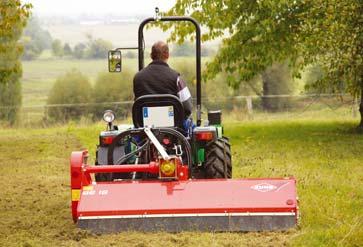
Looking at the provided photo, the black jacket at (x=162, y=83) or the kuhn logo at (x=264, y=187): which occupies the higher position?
the black jacket at (x=162, y=83)

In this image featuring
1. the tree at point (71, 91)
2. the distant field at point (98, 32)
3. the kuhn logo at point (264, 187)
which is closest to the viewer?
the kuhn logo at point (264, 187)

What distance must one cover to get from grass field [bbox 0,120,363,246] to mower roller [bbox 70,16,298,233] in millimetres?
136

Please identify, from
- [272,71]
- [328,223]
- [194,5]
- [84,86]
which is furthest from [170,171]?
[84,86]

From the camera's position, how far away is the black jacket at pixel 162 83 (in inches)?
342

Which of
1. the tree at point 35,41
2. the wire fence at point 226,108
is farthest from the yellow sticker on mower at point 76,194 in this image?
the tree at point 35,41

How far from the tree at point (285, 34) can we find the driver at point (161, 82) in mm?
6730

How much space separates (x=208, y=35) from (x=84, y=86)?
30677mm

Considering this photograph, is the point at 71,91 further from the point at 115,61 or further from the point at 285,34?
the point at 115,61

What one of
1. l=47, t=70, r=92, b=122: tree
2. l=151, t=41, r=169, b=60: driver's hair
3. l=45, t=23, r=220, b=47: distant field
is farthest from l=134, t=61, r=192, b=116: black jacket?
l=45, t=23, r=220, b=47: distant field

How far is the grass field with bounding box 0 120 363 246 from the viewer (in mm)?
7320

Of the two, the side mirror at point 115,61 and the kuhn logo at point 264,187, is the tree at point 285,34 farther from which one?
the kuhn logo at point 264,187

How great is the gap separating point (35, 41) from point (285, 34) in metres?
90.7

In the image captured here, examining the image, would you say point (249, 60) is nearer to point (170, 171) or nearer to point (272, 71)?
point (170, 171)

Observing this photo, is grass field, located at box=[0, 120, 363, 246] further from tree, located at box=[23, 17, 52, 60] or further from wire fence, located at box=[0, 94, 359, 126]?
tree, located at box=[23, 17, 52, 60]
